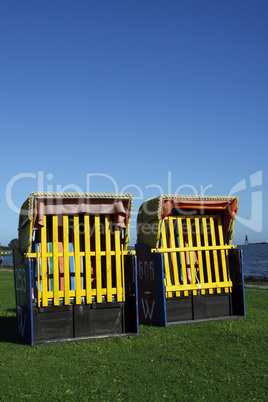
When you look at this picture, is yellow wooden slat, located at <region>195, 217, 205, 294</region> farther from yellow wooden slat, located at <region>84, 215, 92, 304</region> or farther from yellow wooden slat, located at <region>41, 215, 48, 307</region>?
yellow wooden slat, located at <region>41, 215, 48, 307</region>

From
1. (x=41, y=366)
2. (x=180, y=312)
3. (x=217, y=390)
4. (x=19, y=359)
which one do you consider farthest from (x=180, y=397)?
(x=180, y=312)

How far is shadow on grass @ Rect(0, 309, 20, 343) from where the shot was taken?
9047 mm

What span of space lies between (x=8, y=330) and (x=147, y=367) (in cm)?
468

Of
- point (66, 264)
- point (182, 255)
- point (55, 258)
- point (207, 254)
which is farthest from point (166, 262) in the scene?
point (55, 258)

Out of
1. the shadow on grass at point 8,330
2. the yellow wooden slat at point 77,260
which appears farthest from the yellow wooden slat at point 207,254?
the shadow on grass at point 8,330

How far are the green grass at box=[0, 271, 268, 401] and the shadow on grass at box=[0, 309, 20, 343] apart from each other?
0.03 m

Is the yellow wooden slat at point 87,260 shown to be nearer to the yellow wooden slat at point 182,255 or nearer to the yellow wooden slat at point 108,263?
the yellow wooden slat at point 108,263

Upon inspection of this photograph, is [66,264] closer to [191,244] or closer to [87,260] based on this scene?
[87,260]

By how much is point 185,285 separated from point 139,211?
7.92 feet

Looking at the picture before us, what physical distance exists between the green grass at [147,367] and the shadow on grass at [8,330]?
0.09 ft

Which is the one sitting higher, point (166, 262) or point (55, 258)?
point (55, 258)

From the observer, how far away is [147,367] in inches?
263

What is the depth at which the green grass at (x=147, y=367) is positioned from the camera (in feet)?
18.4

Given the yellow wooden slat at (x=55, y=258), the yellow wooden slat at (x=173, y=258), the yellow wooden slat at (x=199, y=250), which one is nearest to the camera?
the yellow wooden slat at (x=55, y=258)
